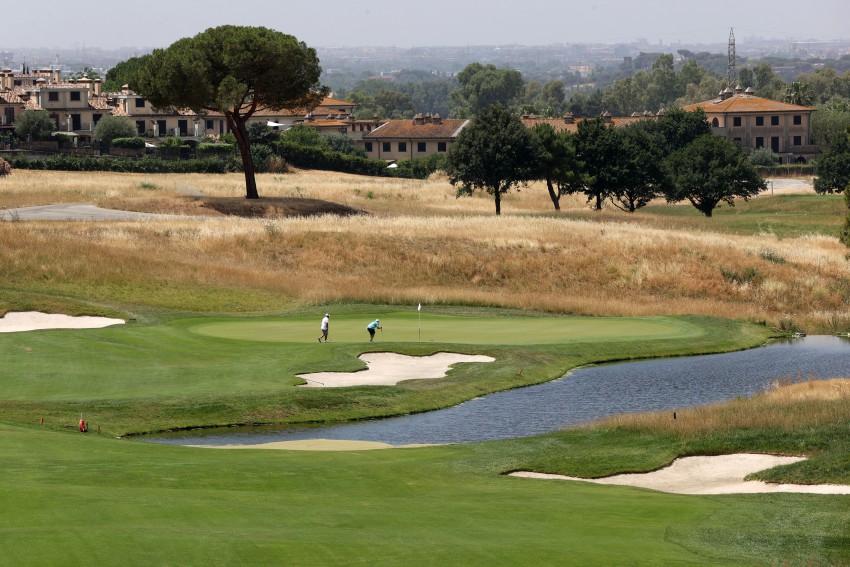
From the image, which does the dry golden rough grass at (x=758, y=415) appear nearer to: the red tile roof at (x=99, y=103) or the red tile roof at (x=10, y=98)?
the red tile roof at (x=10, y=98)

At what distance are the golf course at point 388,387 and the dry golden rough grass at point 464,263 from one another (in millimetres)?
210

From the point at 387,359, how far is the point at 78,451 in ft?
62.7

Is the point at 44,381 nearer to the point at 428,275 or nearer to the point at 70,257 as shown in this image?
the point at 70,257

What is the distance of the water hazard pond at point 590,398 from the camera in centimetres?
3391

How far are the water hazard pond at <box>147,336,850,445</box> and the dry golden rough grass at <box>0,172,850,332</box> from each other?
960 centimetres

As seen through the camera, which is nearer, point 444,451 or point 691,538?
point 691,538

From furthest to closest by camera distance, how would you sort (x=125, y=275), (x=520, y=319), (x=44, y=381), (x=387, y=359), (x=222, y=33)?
(x=222, y=33)
(x=125, y=275)
(x=520, y=319)
(x=387, y=359)
(x=44, y=381)

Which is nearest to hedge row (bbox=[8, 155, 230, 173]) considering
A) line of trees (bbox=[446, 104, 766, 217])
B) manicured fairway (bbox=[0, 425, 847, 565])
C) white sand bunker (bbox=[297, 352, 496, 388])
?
line of trees (bbox=[446, 104, 766, 217])

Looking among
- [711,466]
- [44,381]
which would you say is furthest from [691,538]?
[44,381]

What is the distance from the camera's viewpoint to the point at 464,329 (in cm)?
5016

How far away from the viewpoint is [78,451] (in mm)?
24094

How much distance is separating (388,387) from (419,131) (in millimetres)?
150101

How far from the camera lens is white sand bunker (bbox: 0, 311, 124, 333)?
4469cm

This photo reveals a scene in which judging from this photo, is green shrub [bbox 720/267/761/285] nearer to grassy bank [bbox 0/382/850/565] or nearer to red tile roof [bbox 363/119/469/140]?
grassy bank [bbox 0/382/850/565]
